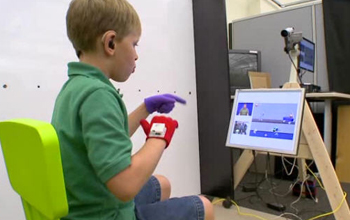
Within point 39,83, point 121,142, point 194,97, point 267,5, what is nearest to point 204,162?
point 194,97

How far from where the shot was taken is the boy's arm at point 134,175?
53 cm

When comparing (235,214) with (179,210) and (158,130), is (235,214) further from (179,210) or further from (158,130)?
(158,130)

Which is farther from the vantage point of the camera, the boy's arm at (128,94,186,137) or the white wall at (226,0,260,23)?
the white wall at (226,0,260,23)

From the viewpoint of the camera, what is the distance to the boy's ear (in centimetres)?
63

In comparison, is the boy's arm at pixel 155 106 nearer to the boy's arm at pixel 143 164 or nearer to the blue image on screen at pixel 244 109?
the boy's arm at pixel 143 164

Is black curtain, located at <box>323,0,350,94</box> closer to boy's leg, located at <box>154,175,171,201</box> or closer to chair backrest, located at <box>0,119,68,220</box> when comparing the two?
boy's leg, located at <box>154,175,171,201</box>

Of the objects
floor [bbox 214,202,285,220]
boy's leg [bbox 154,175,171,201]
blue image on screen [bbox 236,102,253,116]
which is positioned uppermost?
blue image on screen [bbox 236,102,253,116]

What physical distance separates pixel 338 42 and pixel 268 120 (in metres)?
1.48

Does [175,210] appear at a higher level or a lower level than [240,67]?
lower

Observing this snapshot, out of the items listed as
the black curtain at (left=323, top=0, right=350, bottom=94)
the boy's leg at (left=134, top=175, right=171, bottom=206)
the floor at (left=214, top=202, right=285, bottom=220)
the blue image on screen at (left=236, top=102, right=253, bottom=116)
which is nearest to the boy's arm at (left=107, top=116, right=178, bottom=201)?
the boy's leg at (left=134, top=175, right=171, bottom=206)

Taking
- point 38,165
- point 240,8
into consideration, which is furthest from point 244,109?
point 240,8

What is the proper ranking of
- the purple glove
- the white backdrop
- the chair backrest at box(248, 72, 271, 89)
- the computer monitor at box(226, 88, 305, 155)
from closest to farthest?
the purple glove → the white backdrop → the computer monitor at box(226, 88, 305, 155) → the chair backrest at box(248, 72, 271, 89)

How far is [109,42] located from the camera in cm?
63

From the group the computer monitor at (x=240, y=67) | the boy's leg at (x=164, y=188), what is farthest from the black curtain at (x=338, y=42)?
the boy's leg at (x=164, y=188)
